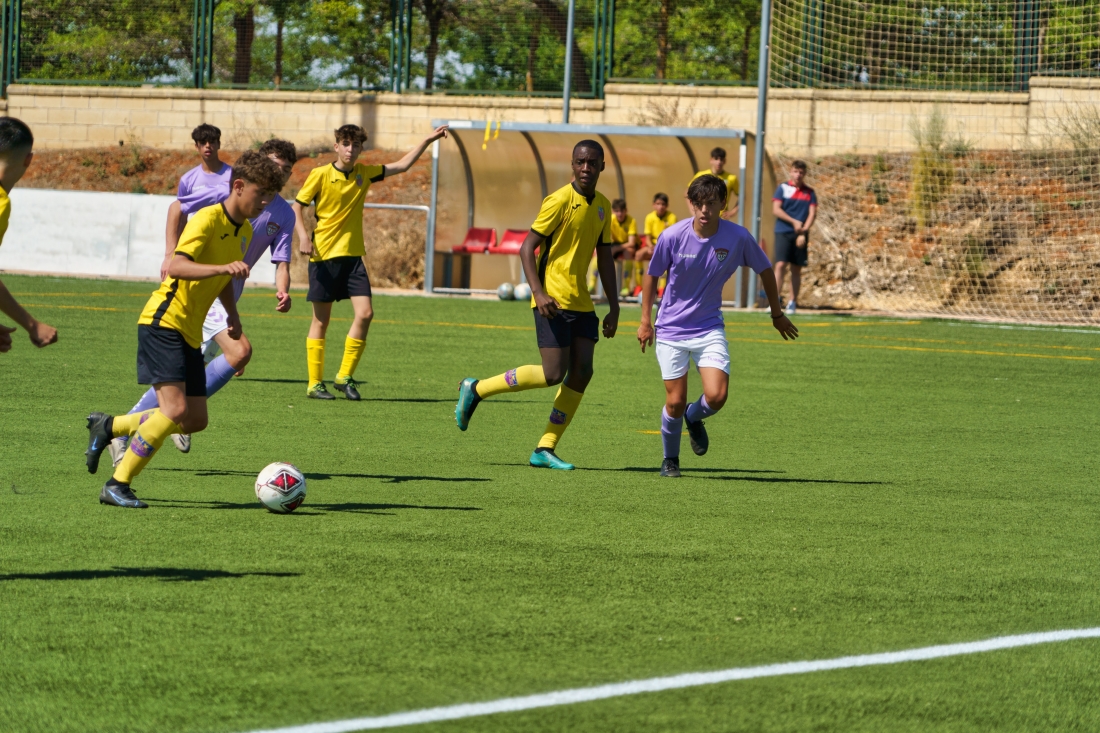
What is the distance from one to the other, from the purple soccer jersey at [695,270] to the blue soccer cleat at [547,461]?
93 cm

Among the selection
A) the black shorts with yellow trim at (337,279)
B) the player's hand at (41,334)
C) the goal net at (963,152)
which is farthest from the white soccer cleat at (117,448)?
the goal net at (963,152)

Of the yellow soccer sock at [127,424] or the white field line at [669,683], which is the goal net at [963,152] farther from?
the white field line at [669,683]

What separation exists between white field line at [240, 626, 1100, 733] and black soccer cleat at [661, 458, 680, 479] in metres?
3.49

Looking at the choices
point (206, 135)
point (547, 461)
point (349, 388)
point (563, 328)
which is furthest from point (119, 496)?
point (349, 388)

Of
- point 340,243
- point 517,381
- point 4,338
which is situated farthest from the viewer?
point 340,243

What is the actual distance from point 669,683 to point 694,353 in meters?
4.41

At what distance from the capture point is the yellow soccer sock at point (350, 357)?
11688 mm

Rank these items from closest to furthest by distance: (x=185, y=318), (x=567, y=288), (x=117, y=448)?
(x=185, y=318) → (x=117, y=448) → (x=567, y=288)

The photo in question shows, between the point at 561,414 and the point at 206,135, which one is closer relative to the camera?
the point at 561,414

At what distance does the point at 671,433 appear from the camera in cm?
830

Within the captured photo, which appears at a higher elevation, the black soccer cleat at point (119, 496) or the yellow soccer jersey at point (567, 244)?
the yellow soccer jersey at point (567, 244)

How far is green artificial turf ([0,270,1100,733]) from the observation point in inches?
158

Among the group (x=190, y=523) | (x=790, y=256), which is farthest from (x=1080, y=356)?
(x=190, y=523)

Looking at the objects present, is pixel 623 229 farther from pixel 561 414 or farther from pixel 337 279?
pixel 561 414
